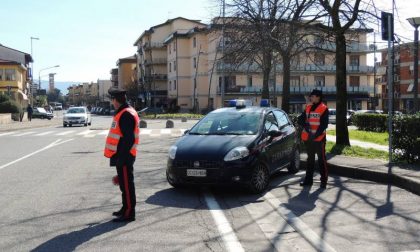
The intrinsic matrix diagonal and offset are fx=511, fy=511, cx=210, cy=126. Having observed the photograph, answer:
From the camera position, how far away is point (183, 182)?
27.1 ft

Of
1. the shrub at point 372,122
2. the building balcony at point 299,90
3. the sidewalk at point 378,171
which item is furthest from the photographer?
the building balcony at point 299,90

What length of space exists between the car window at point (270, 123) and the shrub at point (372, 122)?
13.8 metres

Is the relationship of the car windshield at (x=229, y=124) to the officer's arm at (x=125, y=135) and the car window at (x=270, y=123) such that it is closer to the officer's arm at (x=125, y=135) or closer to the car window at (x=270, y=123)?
the car window at (x=270, y=123)

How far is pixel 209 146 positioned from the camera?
830cm

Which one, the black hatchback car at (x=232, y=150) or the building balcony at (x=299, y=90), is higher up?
the building balcony at (x=299, y=90)

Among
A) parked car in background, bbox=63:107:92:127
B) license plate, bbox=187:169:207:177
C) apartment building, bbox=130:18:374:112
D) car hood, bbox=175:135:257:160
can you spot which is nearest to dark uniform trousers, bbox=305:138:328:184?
car hood, bbox=175:135:257:160

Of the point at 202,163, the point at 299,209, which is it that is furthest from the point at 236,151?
the point at 299,209

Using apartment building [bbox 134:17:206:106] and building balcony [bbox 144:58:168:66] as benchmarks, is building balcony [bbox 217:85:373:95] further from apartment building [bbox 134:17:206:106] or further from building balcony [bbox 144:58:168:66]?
building balcony [bbox 144:58:168:66]

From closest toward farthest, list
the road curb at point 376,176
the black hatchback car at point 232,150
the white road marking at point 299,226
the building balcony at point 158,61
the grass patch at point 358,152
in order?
the white road marking at point 299,226
the black hatchback car at point 232,150
the road curb at point 376,176
the grass patch at point 358,152
the building balcony at point 158,61

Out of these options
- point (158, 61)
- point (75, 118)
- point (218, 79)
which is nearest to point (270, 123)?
point (75, 118)

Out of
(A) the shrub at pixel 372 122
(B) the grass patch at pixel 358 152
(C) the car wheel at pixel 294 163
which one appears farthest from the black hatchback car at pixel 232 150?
(A) the shrub at pixel 372 122

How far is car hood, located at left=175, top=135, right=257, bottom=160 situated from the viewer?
810 cm

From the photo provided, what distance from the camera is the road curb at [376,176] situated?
8.42 metres

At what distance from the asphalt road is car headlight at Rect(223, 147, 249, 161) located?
642 millimetres
